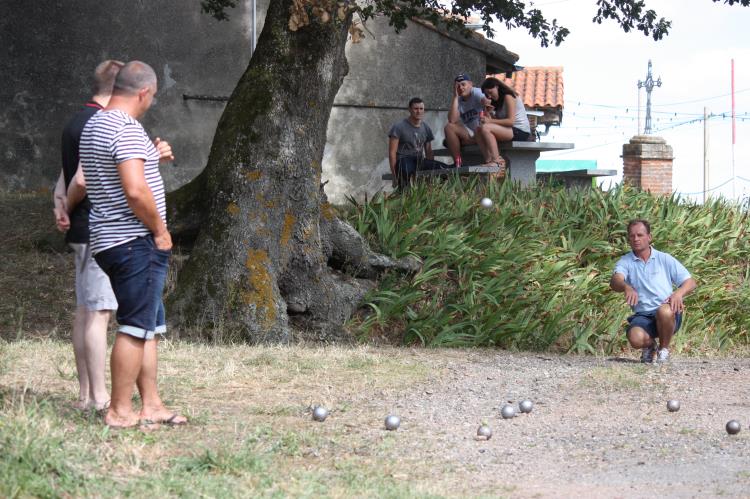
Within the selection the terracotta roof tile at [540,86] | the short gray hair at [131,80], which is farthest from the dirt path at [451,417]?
the terracotta roof tile at [540,86]

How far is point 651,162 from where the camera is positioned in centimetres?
2289

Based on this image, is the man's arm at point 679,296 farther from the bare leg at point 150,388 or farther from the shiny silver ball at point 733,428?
the bare leg at point 150,388

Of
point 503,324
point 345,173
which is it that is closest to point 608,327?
point 503,324

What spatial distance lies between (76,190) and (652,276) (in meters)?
5.30

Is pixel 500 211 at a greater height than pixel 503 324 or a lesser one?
greater

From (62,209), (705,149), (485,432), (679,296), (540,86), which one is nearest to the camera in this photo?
(62,209)

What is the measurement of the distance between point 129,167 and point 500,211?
25.8 feet

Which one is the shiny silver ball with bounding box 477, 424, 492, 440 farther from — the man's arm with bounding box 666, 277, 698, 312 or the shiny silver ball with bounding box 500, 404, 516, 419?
the man's arm with bounding box 666, 277, 698, 312

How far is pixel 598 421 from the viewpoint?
6.21 meters

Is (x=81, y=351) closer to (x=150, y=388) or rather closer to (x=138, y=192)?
(x=150, y=388)

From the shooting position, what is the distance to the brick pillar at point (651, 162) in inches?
897

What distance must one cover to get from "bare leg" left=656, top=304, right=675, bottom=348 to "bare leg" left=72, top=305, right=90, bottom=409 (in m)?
4.97

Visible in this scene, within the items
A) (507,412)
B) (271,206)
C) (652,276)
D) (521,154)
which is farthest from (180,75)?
(507,412)

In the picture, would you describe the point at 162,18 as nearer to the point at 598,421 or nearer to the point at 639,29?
the point at 639,29
